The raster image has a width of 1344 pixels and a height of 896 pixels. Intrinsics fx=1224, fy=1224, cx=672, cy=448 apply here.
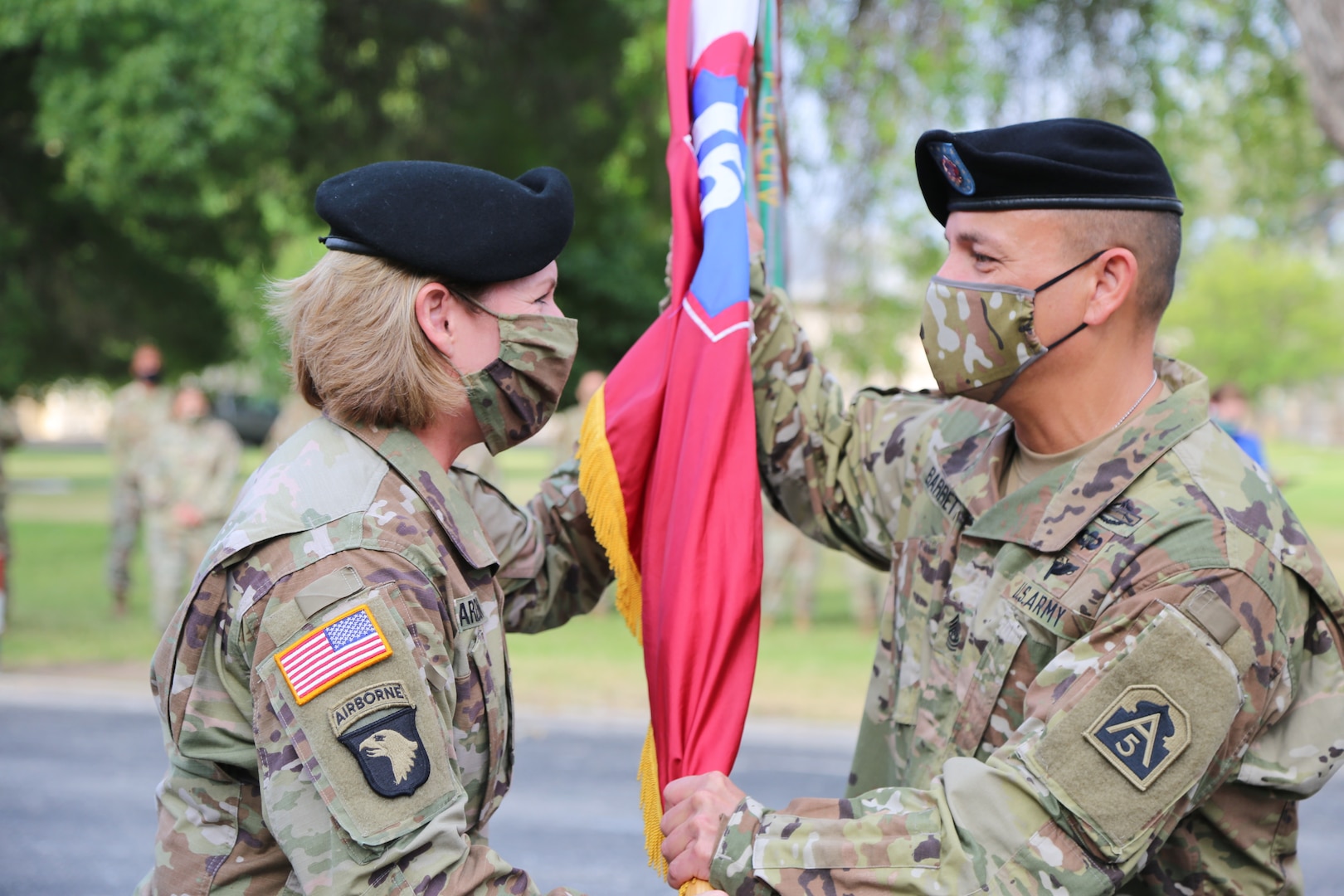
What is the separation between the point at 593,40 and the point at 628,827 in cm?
999

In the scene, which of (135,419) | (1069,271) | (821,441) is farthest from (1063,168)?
(135,419)

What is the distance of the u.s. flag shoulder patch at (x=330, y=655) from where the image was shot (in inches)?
69.7

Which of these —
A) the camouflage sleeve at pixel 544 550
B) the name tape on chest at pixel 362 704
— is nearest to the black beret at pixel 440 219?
the camouflage sleeve at pixel 544 550

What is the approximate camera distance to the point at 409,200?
209 cm

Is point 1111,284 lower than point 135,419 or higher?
higher

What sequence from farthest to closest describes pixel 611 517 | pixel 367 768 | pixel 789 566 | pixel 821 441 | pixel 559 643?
pixel 789 566
pixel 559 643
pixel 821 441
pixel 611 517
pixel 367 768

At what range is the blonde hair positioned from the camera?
6.81ft

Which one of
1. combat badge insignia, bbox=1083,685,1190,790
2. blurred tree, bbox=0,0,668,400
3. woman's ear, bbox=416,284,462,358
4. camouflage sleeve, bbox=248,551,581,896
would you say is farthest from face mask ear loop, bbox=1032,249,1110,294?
blurred tree, bbox=0,0,668,400

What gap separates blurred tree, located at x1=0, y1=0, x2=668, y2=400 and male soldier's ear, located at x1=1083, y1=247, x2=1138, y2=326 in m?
8.82

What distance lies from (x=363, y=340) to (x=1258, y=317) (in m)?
39.9

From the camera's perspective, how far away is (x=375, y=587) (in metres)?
1.84

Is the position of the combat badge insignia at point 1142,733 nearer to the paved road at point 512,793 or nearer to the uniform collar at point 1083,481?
the uniform collar at point 1083,481

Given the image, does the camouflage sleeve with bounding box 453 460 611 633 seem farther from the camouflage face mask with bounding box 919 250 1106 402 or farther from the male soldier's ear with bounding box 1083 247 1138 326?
the male soldier's ear with bounding box 1083 247 1138 326

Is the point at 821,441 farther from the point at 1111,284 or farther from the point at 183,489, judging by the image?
the point at 183,489
